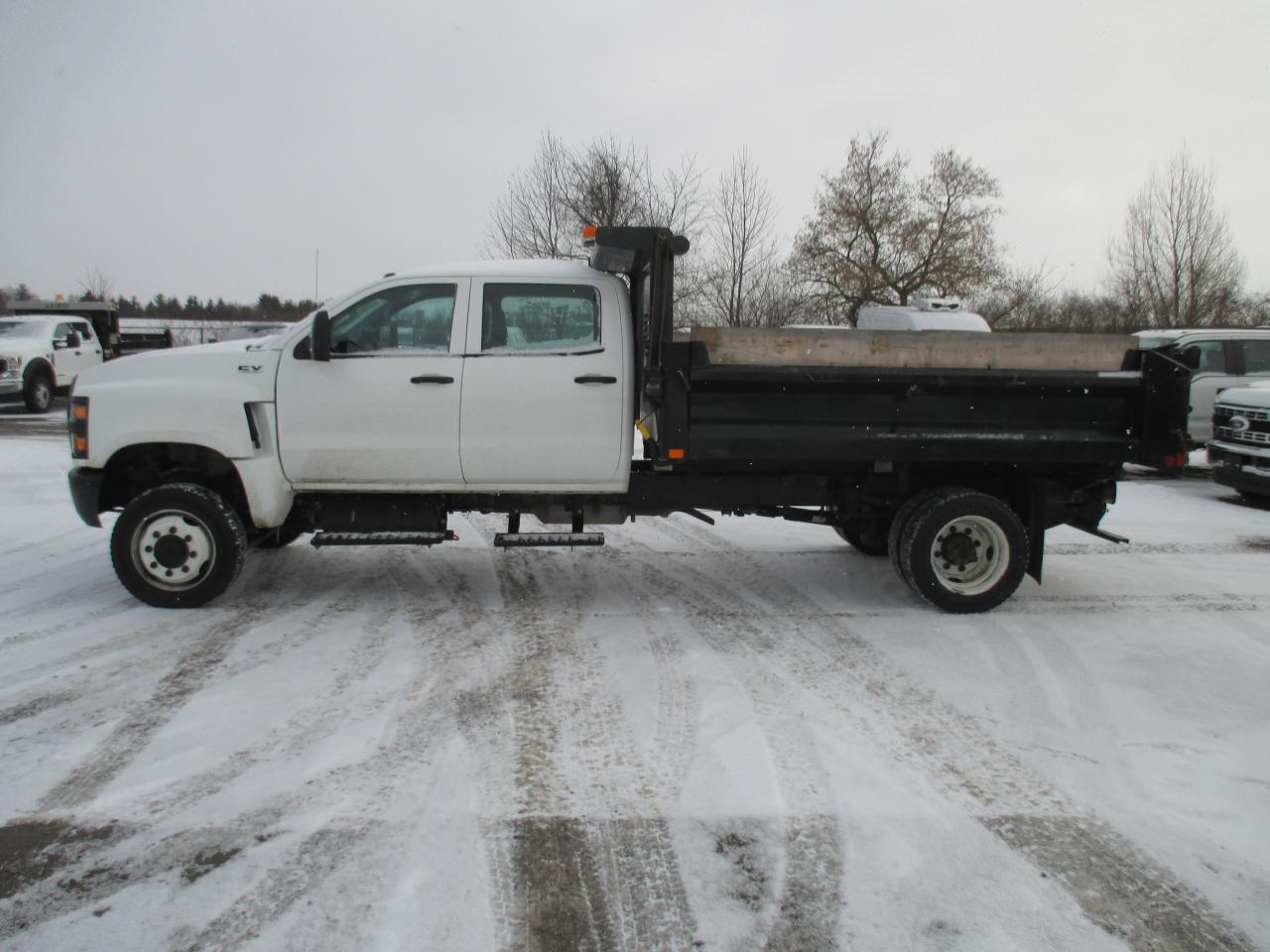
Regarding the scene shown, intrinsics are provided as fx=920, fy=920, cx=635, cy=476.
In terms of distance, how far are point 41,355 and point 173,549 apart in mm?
16661

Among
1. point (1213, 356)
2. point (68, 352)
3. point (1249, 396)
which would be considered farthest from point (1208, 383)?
point (68, 352)

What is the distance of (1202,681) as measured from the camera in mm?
4859

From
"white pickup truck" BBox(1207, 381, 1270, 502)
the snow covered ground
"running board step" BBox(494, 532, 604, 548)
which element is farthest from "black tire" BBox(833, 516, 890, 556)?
"white pickup truck" BBox(1207, 381, 1270, 502)

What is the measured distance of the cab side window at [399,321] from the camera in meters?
5.71

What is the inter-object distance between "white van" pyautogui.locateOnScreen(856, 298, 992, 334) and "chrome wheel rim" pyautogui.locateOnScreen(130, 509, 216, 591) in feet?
32.9

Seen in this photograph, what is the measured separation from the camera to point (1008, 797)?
11.7 feet

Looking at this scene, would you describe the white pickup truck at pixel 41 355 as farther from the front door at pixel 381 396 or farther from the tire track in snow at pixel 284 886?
the tire track in snow at pixel 284 886

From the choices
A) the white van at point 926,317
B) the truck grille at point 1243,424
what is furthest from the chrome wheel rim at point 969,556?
the white van at point 926,317

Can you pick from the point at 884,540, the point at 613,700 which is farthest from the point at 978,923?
the point at 884,540

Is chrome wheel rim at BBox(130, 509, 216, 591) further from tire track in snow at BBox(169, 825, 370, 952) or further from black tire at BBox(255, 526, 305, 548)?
tire track in snow at BBox(169, 825, 370, 952)

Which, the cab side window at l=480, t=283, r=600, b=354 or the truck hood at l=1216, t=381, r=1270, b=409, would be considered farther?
the truck hood at l=1216, t=381, r=1270, b=409

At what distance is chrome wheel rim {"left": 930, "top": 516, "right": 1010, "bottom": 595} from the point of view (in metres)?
5.90

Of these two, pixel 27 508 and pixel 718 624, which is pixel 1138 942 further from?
pixel 27 508

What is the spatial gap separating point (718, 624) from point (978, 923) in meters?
2.97
